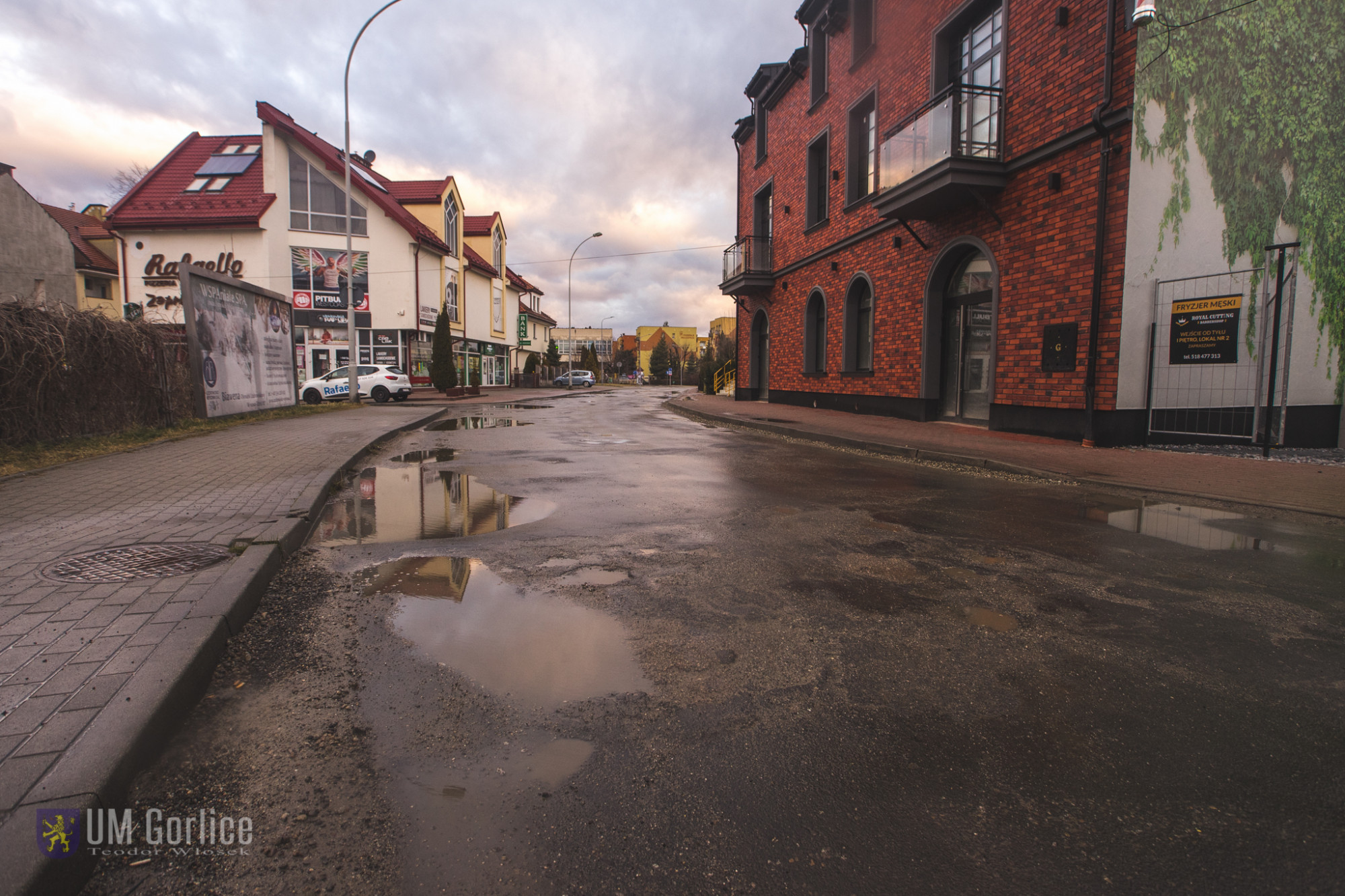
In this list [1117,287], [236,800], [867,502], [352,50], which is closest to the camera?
[236,800]

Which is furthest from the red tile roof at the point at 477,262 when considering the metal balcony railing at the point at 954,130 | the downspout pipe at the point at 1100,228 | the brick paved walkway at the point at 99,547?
the downspout pipe at the point at 1100,228

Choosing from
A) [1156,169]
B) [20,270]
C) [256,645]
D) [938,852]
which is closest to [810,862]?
[938,852]

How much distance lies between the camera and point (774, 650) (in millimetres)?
3080

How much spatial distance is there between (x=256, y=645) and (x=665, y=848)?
2.33m

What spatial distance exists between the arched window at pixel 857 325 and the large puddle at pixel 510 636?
15144mm

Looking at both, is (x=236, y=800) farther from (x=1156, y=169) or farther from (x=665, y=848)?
(x=1156, y=169)

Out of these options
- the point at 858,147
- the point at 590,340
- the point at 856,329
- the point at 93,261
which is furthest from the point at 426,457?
the point at 590,340

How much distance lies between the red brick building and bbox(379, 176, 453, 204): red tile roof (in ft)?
69.6

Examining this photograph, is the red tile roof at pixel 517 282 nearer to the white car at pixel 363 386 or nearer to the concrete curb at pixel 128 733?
the white car at pixel 363 386

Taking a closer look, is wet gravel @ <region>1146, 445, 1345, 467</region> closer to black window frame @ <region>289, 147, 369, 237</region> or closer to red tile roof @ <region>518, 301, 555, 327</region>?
black window frame @ <region>289, 147, 369, 237</region>

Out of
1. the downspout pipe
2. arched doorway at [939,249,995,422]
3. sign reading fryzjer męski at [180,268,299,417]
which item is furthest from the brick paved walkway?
arched doorway at [939,249,995,422]

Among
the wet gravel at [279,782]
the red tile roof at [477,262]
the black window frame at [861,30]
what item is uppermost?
the black window frame at [861,30]

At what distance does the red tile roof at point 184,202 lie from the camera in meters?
31.1

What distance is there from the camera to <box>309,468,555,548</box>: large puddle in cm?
531
